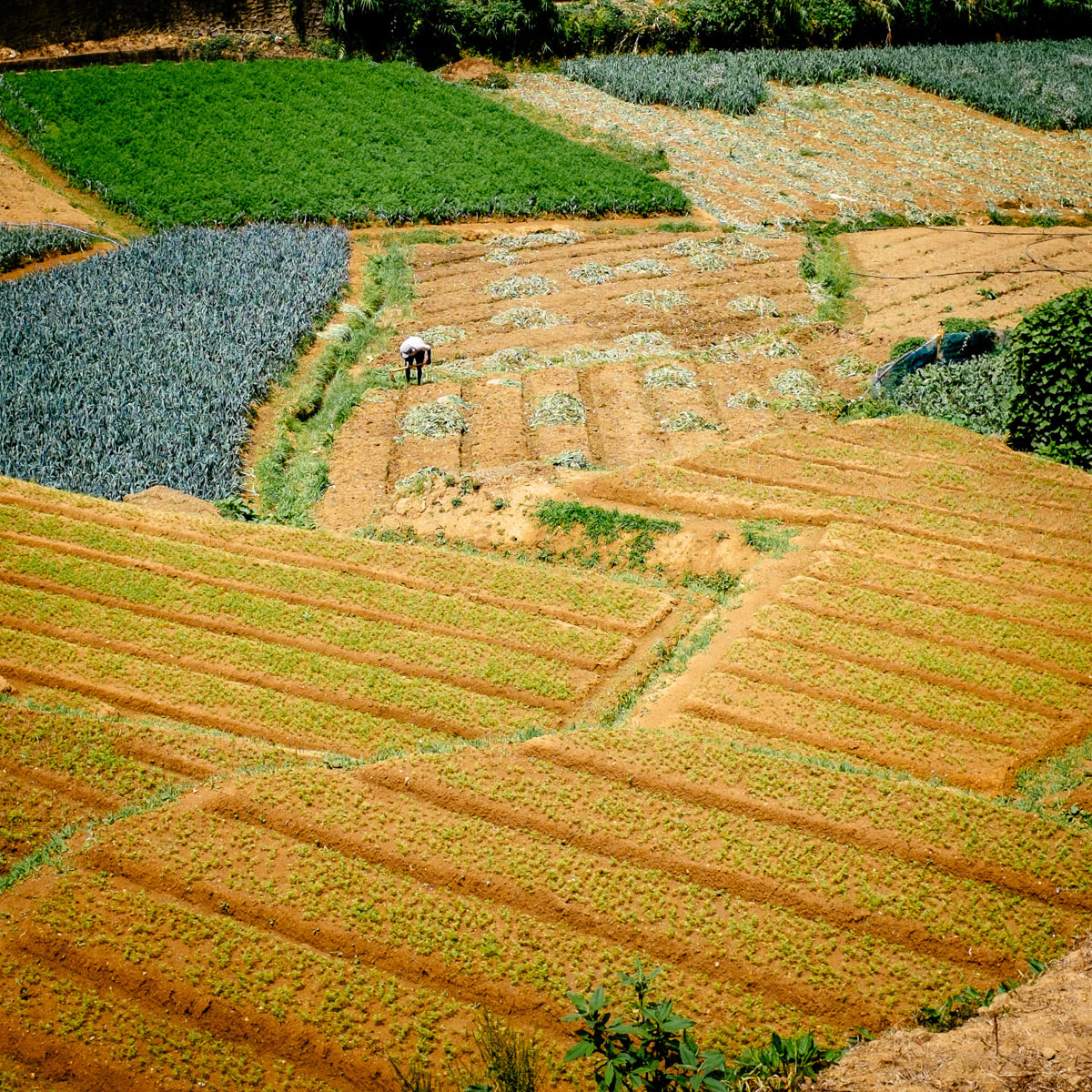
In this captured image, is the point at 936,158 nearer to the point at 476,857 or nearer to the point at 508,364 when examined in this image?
the point at 508,364

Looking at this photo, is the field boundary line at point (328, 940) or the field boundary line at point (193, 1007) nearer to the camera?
the field boundary line at point (193, 1007)

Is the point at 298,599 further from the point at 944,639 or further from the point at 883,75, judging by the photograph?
the point at 883,75

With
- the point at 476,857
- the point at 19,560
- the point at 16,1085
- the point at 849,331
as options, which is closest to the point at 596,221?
the point at 849,331

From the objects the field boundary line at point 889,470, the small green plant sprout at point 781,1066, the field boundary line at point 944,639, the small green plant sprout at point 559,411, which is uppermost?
the small green plant sprout at point 559,411

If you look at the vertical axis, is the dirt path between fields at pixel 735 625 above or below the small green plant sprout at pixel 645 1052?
above

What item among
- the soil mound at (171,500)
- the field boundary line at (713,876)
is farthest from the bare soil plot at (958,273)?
the field boundary line at (713,876)

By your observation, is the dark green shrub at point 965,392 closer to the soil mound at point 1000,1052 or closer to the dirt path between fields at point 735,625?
the dirt path between fields at point 735,625

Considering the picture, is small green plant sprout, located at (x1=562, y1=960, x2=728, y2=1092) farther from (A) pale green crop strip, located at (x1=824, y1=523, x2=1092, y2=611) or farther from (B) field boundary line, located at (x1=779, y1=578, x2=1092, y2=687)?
(A) pale green crop strip, located at (x1=824, y1=523, x2=1092, y2=611)
